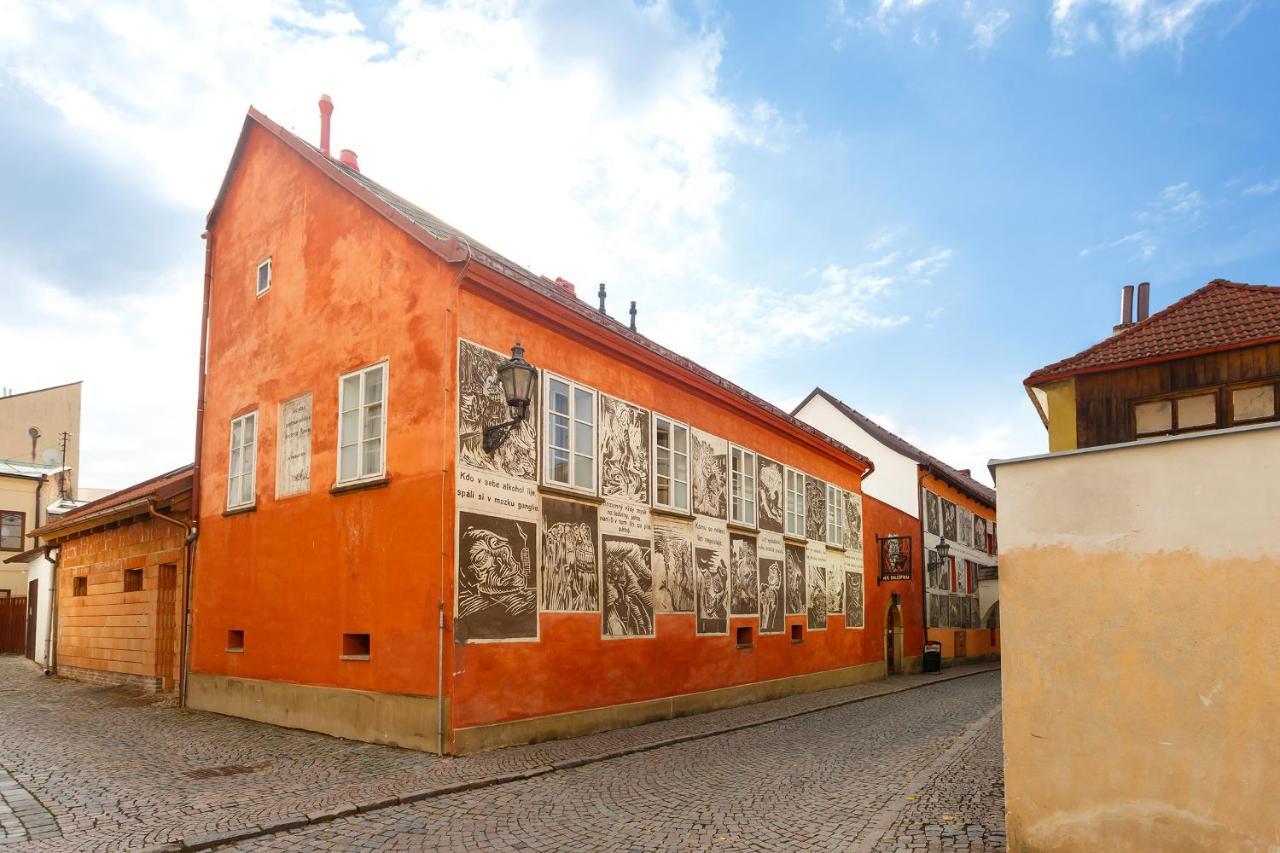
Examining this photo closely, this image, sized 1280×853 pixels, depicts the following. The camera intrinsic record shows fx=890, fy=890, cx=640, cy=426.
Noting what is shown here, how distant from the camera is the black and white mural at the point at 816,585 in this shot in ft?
65.7

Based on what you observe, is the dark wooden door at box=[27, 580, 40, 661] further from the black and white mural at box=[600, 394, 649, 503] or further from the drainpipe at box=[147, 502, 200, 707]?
the black and white mural at box=[600, 394, 649, 503]

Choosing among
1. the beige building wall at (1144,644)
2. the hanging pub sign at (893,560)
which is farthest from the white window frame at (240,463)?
the hanging pub sign at (893,560)

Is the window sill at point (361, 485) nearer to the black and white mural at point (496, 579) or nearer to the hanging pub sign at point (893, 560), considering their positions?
the black and white mural at point (496, 579)

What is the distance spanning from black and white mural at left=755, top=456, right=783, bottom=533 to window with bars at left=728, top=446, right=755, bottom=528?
27 cm

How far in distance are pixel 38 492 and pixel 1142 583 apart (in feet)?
137

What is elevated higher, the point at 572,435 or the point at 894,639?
the point at 572,435

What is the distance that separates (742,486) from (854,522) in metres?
7.24

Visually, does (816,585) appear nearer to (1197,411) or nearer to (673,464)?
(673,464)

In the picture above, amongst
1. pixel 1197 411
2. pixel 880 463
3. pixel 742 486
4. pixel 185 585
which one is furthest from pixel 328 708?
pixel 880 463

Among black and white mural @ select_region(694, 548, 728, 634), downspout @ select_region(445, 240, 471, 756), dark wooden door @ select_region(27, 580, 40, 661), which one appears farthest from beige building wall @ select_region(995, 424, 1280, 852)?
dark wooden door @ select_region(27, 580, 40, 661)

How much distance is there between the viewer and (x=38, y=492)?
36.4 meters

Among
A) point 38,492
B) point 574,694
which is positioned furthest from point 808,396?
point 38,492

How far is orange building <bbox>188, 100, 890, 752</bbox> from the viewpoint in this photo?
10695 millimetres

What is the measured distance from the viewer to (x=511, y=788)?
871 centimetres
